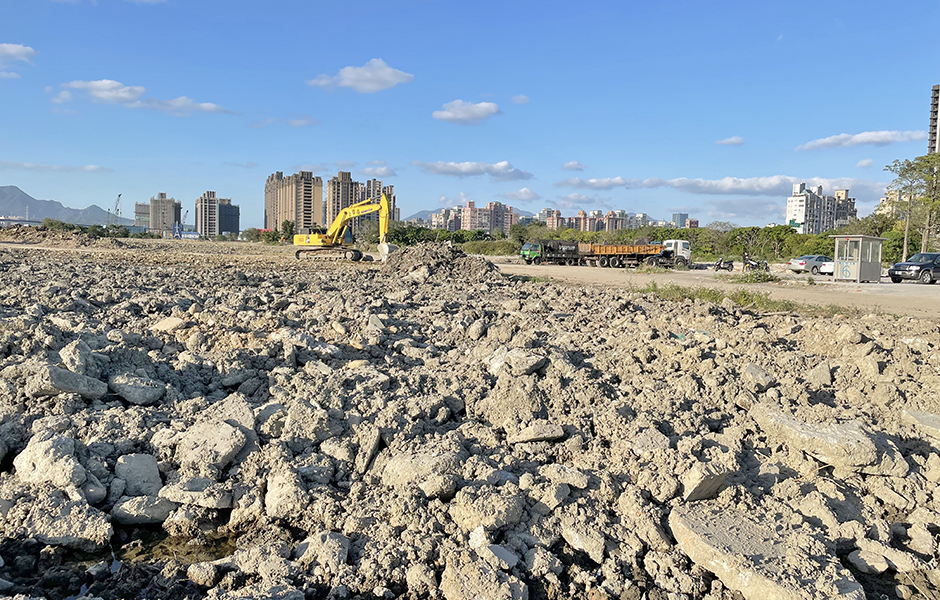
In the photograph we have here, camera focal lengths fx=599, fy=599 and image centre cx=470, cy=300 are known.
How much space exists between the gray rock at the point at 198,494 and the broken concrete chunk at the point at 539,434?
208cm

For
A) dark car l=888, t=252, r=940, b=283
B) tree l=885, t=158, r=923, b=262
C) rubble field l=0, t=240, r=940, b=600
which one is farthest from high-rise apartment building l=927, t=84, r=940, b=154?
rubble field l=0, t=240, r=940, b=600

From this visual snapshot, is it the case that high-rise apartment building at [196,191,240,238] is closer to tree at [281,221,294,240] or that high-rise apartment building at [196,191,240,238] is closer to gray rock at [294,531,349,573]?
tree at [281,221,294,240]

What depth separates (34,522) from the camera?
3.63m

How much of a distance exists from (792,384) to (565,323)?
343 cm

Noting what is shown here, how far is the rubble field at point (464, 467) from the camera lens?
3.37 m

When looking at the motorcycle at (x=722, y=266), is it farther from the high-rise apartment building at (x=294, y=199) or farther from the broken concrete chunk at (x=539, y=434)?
the high-rise apartment building at (x=294, y=199)

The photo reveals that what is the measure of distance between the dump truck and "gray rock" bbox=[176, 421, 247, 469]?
30490mm

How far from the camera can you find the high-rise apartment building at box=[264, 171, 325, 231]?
85.7 metres

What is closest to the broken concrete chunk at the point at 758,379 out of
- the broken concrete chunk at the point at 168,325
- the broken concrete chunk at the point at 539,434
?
the broken concrete chunk at the point at 539,434

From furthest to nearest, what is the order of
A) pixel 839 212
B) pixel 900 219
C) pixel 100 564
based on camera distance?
pixel 839 212, pixel 900 219, pixel 100 564

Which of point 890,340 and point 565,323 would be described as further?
point 565,323

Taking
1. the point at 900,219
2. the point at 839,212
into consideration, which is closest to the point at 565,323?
the point at 900,219

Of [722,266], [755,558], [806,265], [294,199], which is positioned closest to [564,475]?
[755,558]

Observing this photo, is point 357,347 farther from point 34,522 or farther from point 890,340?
point 890,340
